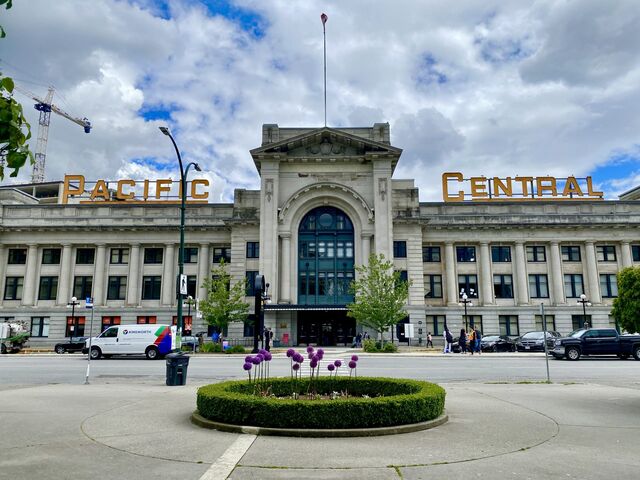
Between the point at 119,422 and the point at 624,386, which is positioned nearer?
the point at 119,422

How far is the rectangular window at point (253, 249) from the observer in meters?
51.6

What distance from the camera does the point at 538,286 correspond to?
53.5 metres

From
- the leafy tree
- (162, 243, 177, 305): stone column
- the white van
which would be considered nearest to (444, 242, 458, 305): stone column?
the leafy tree

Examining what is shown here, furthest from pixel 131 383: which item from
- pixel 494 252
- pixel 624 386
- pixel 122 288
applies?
pixel 494 252

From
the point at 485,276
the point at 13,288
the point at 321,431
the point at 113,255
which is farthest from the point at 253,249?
the point at 321,431

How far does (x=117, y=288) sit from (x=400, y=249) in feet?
101

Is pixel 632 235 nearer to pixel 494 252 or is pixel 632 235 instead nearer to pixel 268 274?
pixel 494 252

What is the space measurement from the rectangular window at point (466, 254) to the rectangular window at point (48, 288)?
4400cm

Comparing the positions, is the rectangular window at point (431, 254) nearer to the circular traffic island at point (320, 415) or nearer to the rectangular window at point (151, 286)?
the rectangular window at point (151, 286)

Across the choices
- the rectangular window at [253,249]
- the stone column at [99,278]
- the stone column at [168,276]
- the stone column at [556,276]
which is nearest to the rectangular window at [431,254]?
the stone column at [556,276]

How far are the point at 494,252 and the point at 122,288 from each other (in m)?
40.9

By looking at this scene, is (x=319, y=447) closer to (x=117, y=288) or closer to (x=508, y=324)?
(x=508, y=324)

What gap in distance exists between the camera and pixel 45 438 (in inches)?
348

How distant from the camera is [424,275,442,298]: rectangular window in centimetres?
5372
